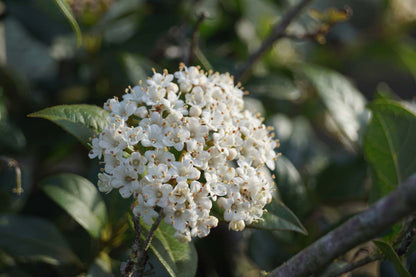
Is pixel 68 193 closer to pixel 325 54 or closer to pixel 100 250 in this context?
pixel 100 250

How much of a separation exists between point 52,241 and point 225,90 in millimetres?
662

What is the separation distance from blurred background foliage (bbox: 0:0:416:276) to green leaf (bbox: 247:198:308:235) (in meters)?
0.21

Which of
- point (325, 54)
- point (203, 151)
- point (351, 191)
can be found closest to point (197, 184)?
point (203, 151)

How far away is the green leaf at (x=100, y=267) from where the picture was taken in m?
1.13

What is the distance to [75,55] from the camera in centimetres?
185

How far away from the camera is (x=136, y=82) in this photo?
1.39 metres

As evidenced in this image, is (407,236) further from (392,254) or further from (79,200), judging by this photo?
(79,200)

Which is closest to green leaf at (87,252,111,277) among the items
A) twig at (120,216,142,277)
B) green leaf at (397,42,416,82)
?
twig at (120,216,142,277)

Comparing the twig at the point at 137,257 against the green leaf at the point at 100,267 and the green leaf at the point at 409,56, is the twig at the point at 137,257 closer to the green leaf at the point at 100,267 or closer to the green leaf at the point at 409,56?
the green leaf at the point at 100,267

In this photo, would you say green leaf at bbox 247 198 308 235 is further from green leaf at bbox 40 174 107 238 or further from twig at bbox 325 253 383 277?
green leaf at bbox 40 174 107 238

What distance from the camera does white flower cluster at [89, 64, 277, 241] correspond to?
908 millimetres

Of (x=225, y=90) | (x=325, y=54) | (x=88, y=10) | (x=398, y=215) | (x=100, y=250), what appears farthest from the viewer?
(x=325, y=54)

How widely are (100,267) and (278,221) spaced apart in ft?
1.53

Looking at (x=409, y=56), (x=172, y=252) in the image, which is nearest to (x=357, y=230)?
(x=172, y=252)
